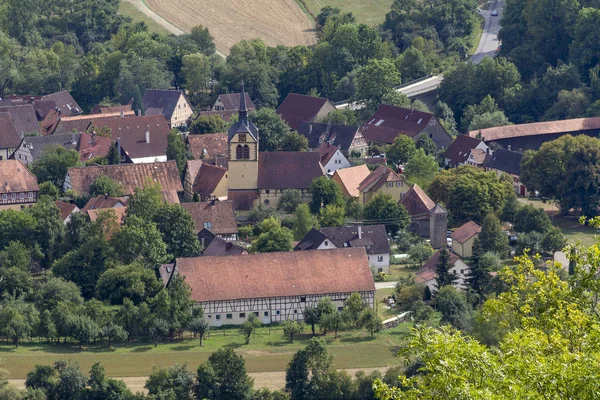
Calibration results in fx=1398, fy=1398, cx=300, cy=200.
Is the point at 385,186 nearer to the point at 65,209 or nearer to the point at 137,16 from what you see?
the point at 65,209

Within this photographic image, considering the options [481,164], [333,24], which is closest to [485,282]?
[481,164]

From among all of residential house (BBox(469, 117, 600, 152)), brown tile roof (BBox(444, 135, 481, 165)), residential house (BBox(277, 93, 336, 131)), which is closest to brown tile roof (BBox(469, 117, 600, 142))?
residential house (BBox(469, 117, 600, 152))

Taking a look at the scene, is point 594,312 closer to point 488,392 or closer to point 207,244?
point 488,392

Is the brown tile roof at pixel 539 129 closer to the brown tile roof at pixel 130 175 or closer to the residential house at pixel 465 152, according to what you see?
the residential house at pixel 465 152

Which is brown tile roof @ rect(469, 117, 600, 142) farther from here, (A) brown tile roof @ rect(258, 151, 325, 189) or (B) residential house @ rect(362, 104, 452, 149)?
(A) brown tile roof @ rect(258, 151, 325, 189)

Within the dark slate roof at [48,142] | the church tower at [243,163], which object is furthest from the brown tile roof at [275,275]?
the dark slate roof at [48,142]
